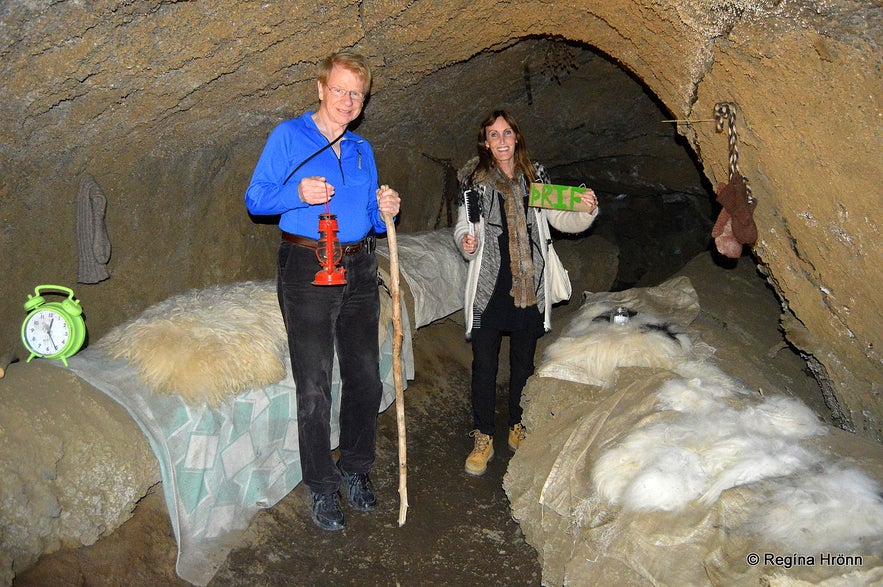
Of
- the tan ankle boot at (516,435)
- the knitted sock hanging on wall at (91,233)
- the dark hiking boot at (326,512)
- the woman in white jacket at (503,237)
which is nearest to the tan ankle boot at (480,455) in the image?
the tan ankle boot at (516,435)

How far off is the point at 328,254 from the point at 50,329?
3.65ft

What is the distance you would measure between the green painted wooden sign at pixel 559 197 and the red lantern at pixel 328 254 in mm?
1089

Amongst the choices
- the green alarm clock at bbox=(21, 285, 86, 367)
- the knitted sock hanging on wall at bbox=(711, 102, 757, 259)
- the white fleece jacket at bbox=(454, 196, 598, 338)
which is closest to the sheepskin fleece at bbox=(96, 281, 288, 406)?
the green alarm clock at bbox=(21, 285, 86, 367)

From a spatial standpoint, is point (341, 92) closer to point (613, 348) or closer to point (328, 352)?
point (328, 352)

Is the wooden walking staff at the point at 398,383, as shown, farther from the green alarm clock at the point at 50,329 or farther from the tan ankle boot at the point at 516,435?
the green alarm clock at the point at 50,329

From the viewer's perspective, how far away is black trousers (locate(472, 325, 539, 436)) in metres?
3.51

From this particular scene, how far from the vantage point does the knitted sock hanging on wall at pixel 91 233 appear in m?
3.01

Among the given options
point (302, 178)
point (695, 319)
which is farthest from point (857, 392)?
point (302, 178)

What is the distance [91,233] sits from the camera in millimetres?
3055

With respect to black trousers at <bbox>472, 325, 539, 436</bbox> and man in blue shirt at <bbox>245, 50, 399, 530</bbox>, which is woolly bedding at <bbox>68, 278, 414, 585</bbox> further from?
black trousers at <bbox>472, 325, 539, 436</bbox>

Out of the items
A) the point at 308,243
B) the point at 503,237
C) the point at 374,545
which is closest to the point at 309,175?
the point at 308,243

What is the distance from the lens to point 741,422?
8.01ft

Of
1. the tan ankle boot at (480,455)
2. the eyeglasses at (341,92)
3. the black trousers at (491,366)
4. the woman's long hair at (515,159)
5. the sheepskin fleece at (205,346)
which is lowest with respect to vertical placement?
A: the tan ankle boot at (480,455)

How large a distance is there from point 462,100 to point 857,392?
3.06 meters
